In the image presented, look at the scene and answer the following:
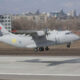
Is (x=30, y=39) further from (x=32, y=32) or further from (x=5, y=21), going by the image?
(x=5, y=21)

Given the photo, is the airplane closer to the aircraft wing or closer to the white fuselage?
the white fuselage

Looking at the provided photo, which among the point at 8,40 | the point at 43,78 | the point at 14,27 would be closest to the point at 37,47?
the point at 8,40

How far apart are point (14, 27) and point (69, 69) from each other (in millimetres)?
166953

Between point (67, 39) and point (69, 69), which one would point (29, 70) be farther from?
point (67, 39)

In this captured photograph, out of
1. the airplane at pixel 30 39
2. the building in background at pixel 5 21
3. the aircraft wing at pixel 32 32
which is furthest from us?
the building in background at pixel 5 21

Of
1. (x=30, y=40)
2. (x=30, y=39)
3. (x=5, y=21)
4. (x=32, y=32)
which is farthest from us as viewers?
(x=5, y=21)

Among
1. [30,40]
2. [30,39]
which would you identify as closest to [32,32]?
[30,40]

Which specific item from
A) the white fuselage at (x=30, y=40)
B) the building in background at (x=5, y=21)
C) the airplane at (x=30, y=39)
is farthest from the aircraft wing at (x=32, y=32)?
the building in background at (x=5, y=21)

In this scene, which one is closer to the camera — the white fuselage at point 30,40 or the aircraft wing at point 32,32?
the aircraft wing at point 32,32

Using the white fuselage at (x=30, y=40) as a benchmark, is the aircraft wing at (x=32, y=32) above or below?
above

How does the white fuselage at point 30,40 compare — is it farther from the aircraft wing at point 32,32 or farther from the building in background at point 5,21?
the building in background at point 5,21

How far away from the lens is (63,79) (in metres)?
18.8

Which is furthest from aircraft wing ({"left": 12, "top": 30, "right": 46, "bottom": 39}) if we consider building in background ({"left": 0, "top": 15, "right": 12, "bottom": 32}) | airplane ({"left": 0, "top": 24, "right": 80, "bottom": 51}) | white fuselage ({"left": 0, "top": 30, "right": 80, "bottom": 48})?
building in background ({"left": 0, "top": 15, "right": 12, "bottom": 32})

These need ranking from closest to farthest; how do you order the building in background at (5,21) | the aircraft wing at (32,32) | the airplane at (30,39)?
the aircraft wing at (32,32) < the airplane at (30,39) < the building in background at (5,21)
